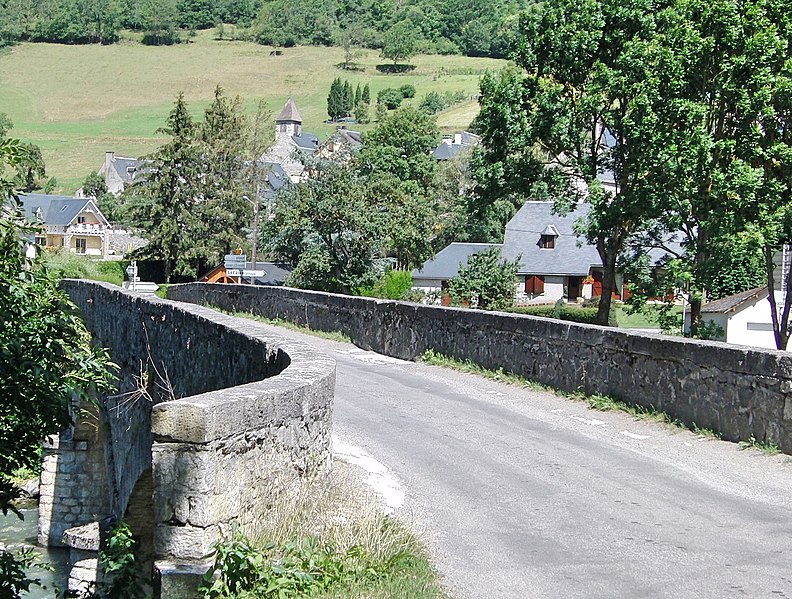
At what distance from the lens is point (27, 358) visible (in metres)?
10.7

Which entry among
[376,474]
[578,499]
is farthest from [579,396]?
[578,499]

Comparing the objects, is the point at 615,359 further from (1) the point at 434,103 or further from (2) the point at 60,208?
(1) the point at 434,103

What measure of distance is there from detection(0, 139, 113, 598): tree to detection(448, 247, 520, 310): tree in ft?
114

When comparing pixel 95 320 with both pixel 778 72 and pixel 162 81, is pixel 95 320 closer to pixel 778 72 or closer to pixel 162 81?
pixel 778 72

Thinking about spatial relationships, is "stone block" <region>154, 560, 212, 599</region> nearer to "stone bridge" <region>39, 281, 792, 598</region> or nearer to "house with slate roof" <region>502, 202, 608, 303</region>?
"stone bridge" <region>39, 281, 792, 598</region>

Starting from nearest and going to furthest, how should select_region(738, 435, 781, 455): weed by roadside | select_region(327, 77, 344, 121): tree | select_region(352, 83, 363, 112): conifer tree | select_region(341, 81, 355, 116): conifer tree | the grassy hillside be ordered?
select_region(738, 435, 781, 455): weed by roadside
the grassy hillside
select_region(327, 77, 344, 121): tree
select_region(341, 81, 355, 116): conifer tree
select_region(352, 83, 363, 112): conifer tree

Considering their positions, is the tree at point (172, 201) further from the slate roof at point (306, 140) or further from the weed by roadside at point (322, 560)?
the slate roof at point (306, 140)

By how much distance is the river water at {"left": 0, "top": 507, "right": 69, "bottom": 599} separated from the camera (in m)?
19.4

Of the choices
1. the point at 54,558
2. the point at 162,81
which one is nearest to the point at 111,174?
the point at 162,81

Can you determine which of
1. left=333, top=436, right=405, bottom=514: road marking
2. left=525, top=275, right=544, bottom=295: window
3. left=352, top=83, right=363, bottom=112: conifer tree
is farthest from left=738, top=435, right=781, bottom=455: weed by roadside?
left=352, top=83, right=363, bottom=112: conifer tree

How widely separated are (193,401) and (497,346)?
31.9 ft

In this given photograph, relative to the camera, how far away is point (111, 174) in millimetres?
134750

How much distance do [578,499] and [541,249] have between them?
57070 millimetres

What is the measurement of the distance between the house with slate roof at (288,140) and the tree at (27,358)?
9660 centimetres
